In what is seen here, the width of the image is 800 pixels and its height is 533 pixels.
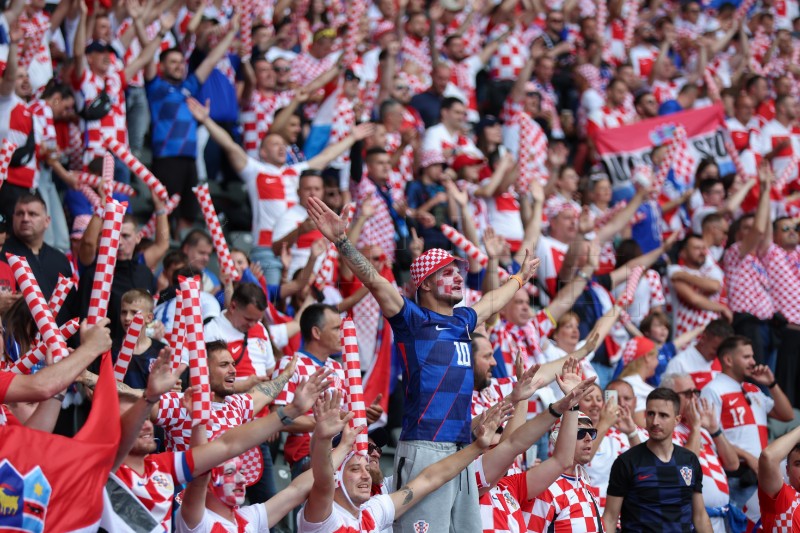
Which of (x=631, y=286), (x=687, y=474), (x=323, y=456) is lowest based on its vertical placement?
(x=631, y=286)

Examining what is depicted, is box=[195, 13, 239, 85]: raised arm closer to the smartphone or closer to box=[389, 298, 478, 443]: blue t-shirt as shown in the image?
the smartphone

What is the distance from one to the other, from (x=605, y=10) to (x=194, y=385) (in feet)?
45.8

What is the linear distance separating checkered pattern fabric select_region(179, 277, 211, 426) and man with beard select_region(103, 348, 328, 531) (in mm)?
204

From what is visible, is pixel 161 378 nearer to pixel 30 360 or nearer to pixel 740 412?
pixel 30 360

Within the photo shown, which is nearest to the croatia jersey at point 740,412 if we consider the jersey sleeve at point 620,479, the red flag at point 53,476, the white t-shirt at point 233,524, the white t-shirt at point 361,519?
the jersey sleeve at point 620,479

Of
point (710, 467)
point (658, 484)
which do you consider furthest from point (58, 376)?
point (710, 467)

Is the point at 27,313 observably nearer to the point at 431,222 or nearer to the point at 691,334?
the point at 431,222

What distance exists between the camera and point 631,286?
396 inches

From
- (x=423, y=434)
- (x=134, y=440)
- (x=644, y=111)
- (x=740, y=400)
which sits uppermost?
(x=134, y=440)

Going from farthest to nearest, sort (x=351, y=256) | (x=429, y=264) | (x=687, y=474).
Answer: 1. (x=687, y=474)
2. (x=429, y=264)
3. (x=351, y=256)

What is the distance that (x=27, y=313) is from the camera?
6.76 metres

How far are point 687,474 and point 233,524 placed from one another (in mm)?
3202

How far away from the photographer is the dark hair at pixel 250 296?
803 cm

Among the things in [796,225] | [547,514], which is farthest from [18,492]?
[796,225]
